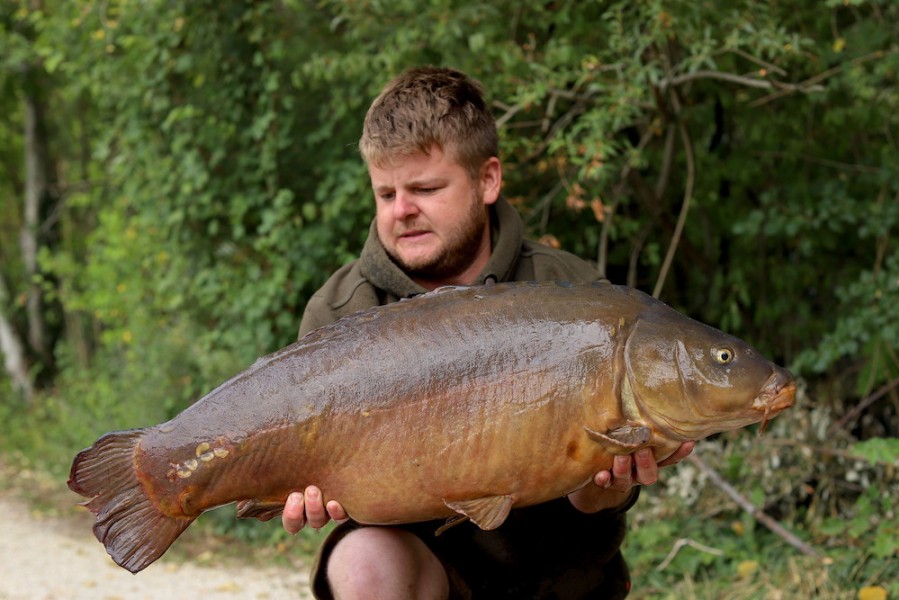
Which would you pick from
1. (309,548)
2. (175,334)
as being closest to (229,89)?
(175,334)

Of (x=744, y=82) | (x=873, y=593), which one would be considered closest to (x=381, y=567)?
(x=873, y=593)

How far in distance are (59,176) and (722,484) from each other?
996 centimetres

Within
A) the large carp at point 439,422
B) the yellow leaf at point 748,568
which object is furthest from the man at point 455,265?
the yellow leaf at point 748,568

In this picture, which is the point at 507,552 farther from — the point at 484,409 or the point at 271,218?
the point at 271,218

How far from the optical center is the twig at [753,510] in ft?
13.9

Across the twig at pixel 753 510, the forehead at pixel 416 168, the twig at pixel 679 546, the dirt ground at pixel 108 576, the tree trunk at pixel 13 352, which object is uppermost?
the forehead at pixel 416 168

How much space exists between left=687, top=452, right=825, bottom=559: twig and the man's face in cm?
215

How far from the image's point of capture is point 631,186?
5.41m

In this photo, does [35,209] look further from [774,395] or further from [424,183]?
[774,395]

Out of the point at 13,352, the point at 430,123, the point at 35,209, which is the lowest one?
the point at 13,352

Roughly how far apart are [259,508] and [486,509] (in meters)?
0.51

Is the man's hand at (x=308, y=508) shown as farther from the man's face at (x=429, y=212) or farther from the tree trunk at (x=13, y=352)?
the tree trunk at (x=13, y=352)

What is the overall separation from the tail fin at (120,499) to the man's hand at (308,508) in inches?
10.5

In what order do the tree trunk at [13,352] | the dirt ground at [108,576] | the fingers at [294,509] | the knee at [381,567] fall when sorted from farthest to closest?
the tree trunk at [13,352] < the dirt ground at [108,576] < the knee at [381,567] < the fingers at [294,509]
